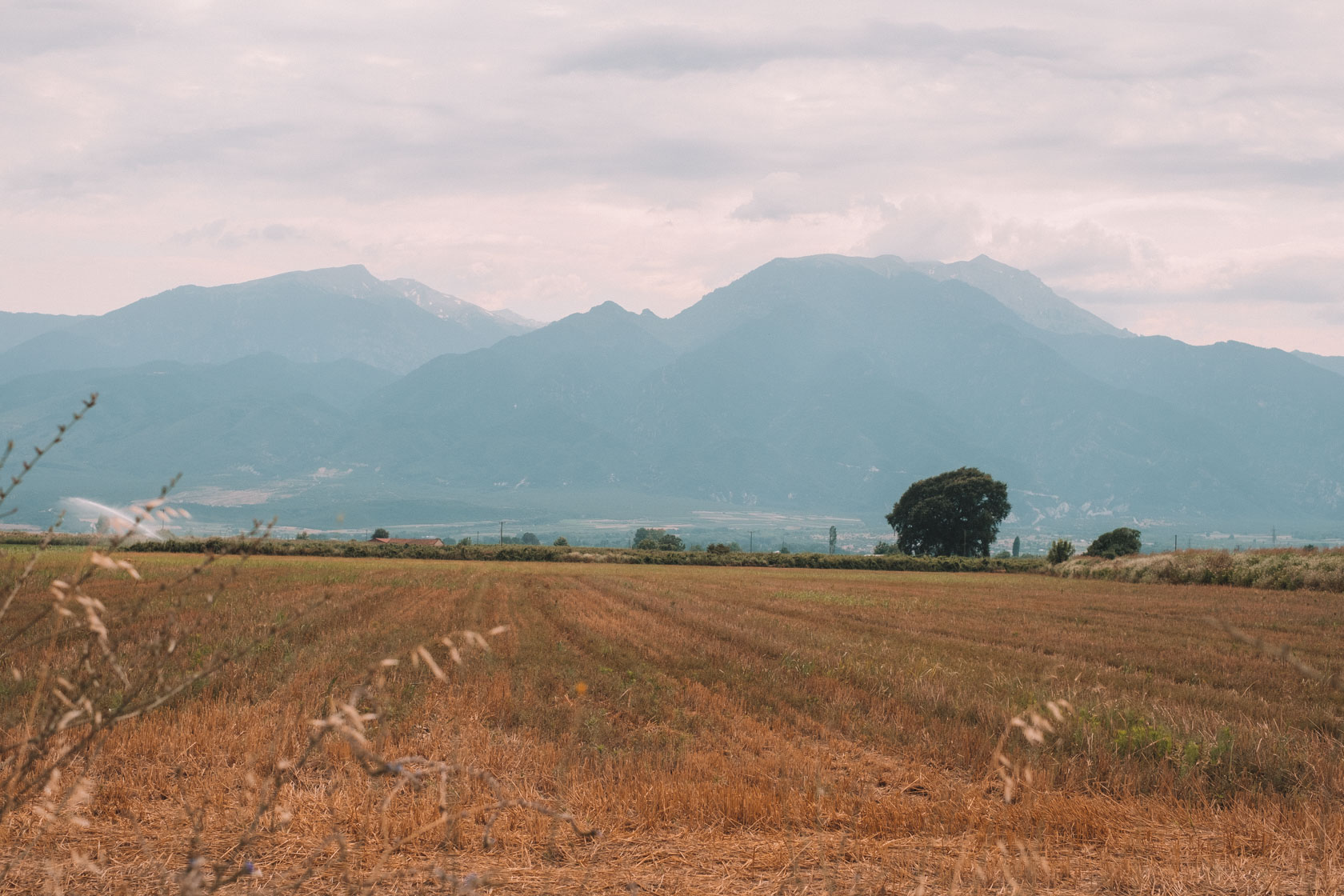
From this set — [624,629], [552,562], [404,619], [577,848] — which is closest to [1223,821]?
[577,848]

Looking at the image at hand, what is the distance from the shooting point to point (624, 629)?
1839 centimetres

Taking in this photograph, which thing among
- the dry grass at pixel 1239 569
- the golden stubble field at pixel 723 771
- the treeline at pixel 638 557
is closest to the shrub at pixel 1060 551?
the treeline at pixel 638 557

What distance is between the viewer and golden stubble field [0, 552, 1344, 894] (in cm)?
527

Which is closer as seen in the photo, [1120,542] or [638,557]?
[638,557]

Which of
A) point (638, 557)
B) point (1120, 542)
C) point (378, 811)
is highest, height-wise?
point (378, 811)

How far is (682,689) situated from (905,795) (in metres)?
5.02

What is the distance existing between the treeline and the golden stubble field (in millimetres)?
50982

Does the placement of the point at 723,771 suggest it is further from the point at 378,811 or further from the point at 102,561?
the point at 102,561

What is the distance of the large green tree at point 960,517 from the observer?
92.9 m

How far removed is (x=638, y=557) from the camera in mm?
72625

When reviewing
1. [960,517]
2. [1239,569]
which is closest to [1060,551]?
[960,517]

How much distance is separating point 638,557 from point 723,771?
65.4m

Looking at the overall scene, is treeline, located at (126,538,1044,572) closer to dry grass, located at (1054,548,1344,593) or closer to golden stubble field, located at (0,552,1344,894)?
dry grass, located at (1054,548,1344,593)

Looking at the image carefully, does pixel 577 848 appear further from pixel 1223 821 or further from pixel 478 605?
pixel 478 605
